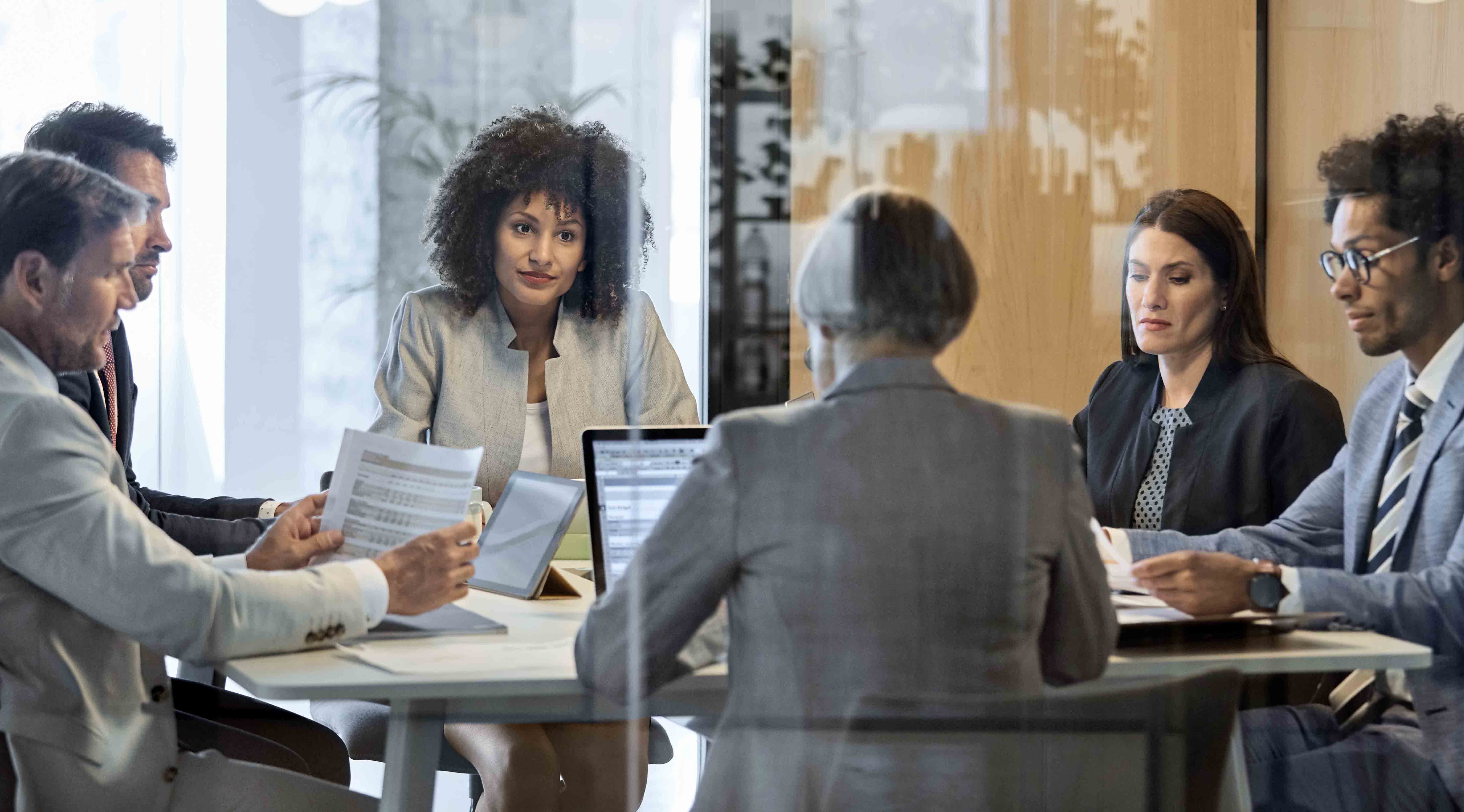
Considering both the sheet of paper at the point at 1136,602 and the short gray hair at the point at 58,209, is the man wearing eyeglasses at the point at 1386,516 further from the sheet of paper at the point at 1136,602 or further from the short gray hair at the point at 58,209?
the short gray hair at the point at 58,209

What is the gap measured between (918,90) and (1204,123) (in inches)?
12.8

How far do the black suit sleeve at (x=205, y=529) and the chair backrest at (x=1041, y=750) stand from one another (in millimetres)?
801

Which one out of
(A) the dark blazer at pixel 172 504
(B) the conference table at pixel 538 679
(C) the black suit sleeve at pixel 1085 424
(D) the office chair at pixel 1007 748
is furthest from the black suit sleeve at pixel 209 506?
(C) the black suit sleeve at pixel 1085 424

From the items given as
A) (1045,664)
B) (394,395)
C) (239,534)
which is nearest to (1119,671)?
(1045,664)

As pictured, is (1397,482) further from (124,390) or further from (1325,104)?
(124,390)

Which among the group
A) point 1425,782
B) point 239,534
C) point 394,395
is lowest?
point 1425,782

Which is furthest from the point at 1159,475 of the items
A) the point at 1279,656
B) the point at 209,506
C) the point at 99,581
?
the point at 209,506

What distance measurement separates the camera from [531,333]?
5.50 ft

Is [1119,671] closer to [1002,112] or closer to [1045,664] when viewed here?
[1045,664]

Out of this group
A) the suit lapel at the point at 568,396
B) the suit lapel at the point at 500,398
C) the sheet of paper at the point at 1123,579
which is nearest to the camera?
the sheet of paper at the point at 1123,579

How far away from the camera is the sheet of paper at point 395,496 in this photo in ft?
4.44

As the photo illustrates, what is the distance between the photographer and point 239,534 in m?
1.53

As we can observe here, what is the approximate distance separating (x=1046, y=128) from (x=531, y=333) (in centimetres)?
79

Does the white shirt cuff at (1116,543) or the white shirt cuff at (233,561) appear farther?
the white shirt cuff at (233,561)
